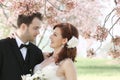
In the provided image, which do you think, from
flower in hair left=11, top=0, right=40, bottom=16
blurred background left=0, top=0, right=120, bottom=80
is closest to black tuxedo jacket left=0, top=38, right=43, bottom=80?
flower in hair left=11, top=0, right=40, bottom=16

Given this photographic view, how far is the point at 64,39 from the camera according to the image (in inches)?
175

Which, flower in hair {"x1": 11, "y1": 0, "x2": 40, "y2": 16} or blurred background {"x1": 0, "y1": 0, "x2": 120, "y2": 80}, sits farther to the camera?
blurred background {"x1": 0, "y1": 0, "x2": 120, "y2": 80}

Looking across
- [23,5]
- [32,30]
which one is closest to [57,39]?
[32,30]

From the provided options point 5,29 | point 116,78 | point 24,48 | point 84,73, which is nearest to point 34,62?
point 24,48

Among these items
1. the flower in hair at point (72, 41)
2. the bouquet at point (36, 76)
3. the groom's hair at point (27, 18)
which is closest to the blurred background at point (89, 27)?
the groom's hair at point (27, 18)

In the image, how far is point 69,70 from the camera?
4.30 m

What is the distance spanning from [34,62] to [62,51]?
32 centimetres

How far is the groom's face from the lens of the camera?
4.29 metres

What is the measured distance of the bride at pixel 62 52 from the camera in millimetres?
4391

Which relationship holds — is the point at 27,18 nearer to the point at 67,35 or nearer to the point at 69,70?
the point at 67,35

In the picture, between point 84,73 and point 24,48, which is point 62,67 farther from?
point 84,73

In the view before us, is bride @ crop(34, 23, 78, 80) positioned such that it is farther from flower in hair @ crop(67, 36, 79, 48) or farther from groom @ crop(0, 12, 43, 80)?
groom @ crop(0, 12, 43, 80)

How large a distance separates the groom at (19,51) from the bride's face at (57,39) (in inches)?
7.2

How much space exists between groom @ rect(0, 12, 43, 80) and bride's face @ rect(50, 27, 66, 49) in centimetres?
18
